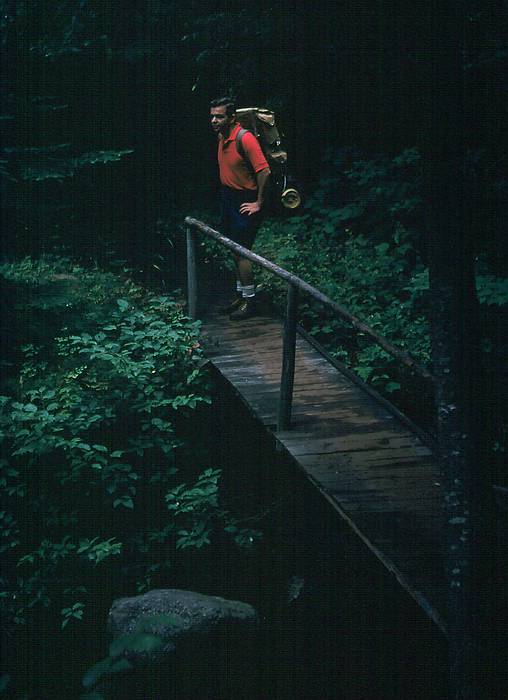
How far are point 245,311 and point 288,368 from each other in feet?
9.84

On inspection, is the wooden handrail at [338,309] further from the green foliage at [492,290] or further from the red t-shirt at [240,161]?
the green foliage at [492,290]

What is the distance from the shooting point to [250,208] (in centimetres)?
826

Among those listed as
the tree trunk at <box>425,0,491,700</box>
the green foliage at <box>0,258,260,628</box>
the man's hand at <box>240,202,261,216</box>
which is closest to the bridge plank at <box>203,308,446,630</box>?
the tree trunk at <box>425,0,491,700</box>

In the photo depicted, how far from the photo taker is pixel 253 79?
12195 millimetres

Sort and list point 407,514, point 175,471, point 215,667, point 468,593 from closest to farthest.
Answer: point 468,593, point 407,514, point 215,667, point 175,471

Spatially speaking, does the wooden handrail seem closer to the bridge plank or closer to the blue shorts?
the blue shorts

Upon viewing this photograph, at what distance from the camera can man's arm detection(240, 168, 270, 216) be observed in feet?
26.3

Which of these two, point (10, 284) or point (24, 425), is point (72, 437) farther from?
point (10, 284)

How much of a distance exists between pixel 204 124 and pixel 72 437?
9493 mm

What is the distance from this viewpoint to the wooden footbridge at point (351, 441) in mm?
4285

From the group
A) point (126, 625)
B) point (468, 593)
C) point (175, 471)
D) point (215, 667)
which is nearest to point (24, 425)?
point (175, 471)

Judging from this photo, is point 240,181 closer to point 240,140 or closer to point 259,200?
point 259,200

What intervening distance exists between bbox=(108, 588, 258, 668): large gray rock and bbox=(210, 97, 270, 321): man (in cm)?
391

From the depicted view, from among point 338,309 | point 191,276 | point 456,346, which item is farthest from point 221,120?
point 456,346
